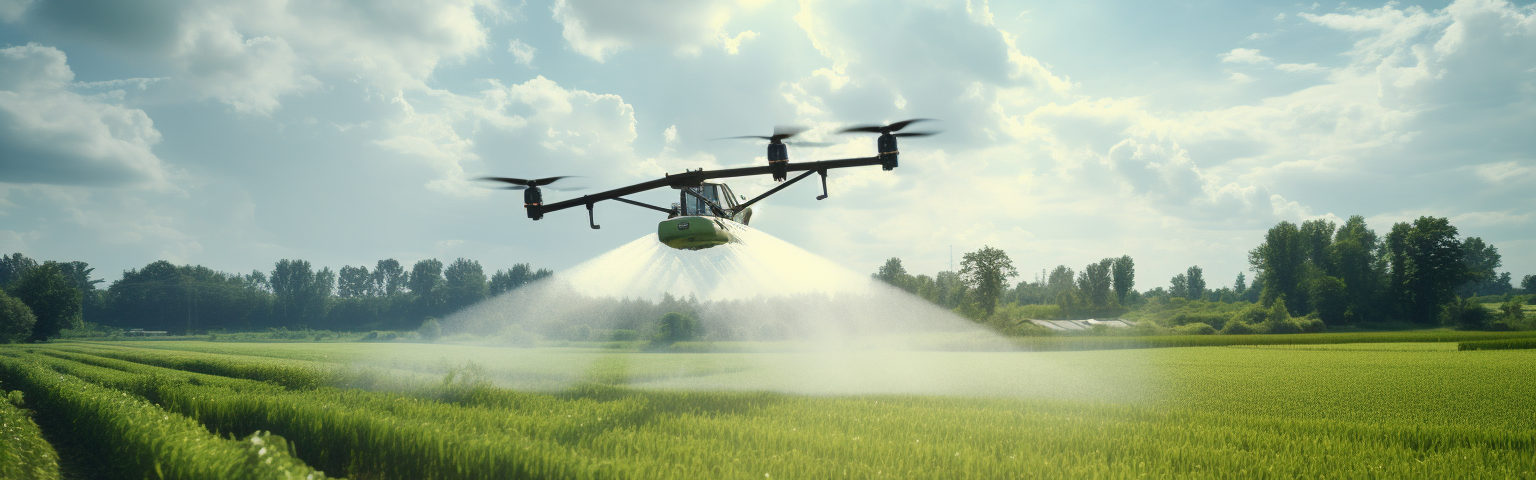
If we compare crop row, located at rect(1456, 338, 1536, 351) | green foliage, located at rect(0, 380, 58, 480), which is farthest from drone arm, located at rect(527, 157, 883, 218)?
crop row, located at rect(1456, 338, 1536, 351)

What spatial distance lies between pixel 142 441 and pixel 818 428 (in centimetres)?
1451

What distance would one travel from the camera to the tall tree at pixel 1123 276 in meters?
130

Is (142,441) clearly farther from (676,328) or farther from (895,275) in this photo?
(895,275)

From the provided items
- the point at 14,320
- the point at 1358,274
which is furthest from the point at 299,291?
the point at 1358,274

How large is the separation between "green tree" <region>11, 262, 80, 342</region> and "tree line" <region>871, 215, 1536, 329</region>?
127124 mm

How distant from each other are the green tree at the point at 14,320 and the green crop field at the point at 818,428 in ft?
288

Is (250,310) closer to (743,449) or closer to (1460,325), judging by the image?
(743,449)

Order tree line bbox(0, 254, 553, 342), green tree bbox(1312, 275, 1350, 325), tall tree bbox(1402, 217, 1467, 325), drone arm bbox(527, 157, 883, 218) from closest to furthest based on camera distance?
drone arm bbox(527, 157, 883, 218)
tall tree bbox(1402, 217, 1467, 325)
green tree bbox(1312, 275, 1350, 325)
tree line bbox(0, 254, 553, 342)

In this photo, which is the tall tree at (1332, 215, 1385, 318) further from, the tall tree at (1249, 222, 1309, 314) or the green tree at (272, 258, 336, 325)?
the green tree at (272, 258, 336, 325)

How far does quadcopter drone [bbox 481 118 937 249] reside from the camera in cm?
1376

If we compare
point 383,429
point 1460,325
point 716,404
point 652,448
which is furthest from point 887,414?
point 1460,325

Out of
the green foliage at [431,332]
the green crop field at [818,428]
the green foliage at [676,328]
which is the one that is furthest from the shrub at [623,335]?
the green crop field at [818,428]

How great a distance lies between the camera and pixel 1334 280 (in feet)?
294

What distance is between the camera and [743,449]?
37.8ft
